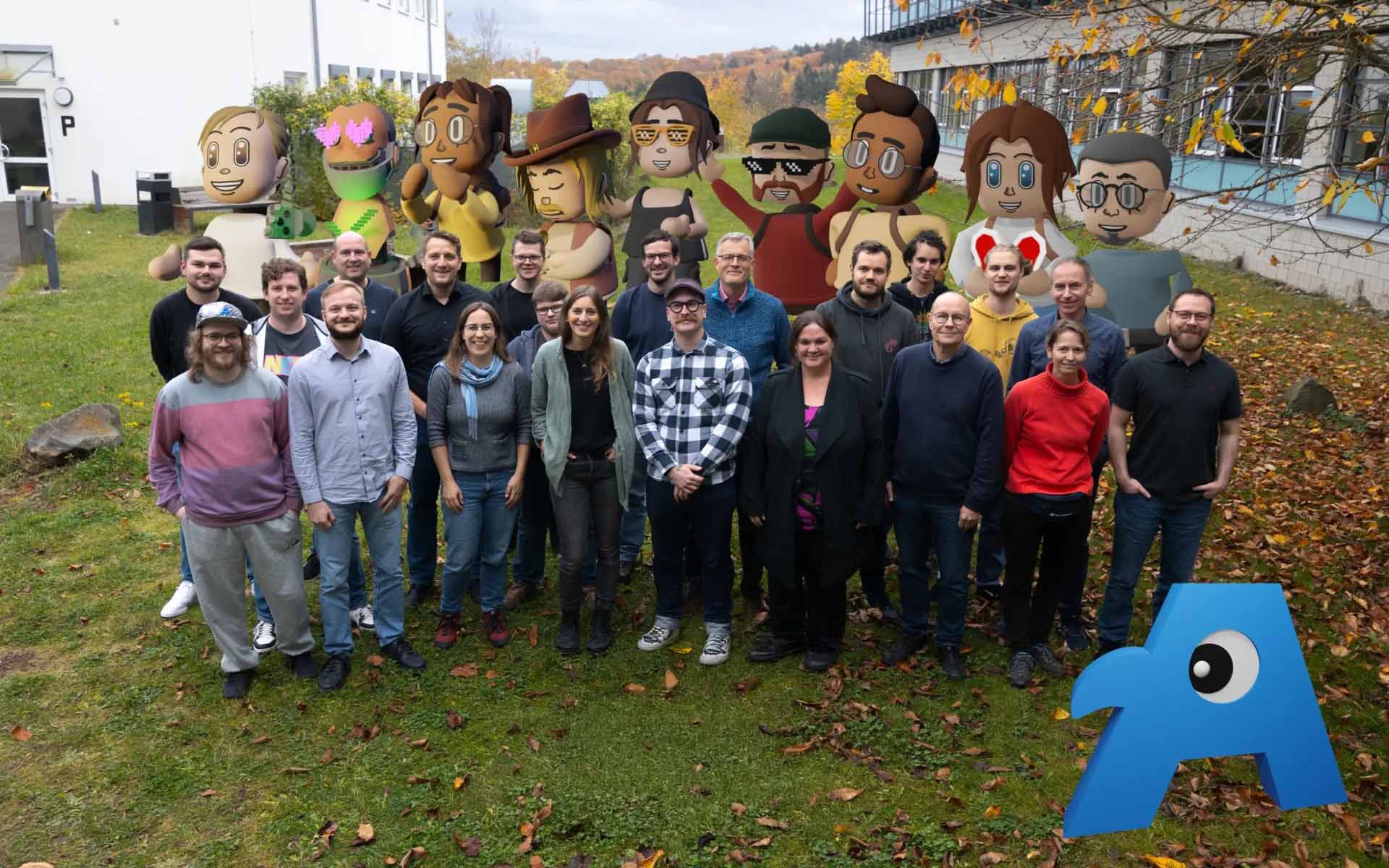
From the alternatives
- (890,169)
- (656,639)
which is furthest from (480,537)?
(890,169)

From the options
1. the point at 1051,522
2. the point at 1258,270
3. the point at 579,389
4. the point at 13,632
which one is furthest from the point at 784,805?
the point at 1258,270

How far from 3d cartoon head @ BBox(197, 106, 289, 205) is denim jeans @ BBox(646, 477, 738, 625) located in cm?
437

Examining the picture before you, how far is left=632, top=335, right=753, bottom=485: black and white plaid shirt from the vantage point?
514 cm

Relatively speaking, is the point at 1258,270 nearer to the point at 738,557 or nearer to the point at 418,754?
the point at 738,557

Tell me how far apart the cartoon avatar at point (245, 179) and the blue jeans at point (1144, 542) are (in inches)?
239

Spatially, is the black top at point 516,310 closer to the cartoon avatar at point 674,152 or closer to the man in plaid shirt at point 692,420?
the man in plaid shirt at point 692,420

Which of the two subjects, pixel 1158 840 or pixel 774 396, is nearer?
pixel 1158 840

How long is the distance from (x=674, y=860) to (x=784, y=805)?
56 centimetres

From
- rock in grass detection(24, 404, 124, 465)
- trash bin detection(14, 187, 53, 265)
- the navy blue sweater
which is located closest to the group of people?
the navy blue sweater

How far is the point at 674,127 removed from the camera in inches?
298

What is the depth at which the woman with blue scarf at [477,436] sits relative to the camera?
5.23 meters

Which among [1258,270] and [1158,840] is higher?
[1258,270]

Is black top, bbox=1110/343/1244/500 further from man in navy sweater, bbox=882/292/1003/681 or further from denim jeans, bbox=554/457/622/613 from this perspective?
denim jeans, bbox=554/457/622/613

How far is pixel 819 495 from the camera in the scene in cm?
502
